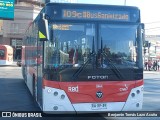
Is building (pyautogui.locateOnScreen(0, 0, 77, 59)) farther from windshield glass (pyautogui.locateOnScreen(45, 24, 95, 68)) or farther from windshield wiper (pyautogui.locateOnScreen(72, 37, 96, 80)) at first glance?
windshield wiper (pyautogui.locateOnScreen(72, 37, 96, 80))

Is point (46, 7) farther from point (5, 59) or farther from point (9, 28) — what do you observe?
point (9, 28)

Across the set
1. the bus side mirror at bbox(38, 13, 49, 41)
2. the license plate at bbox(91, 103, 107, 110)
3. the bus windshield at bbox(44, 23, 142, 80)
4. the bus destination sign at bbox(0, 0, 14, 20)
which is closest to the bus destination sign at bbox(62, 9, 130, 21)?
the bus windshield at bbox(44, 23, 142, 80)

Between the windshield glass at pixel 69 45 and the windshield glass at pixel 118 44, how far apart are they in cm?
36

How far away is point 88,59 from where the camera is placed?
28.8 ft

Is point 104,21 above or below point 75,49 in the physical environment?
above

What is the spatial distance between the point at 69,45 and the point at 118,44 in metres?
1.25

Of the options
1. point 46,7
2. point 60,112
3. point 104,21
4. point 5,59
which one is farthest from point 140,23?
point 5,59

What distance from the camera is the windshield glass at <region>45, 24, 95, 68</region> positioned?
869 cm

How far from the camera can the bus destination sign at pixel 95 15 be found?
888 centimetres

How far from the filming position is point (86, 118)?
10.2 meters

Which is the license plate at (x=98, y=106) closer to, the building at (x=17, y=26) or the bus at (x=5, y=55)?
the bus at (x=5, y=55)

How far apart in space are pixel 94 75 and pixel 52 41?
1340 mm

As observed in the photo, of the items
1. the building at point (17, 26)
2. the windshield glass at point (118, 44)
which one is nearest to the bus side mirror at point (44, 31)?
the windshield glass at point (118, 44)

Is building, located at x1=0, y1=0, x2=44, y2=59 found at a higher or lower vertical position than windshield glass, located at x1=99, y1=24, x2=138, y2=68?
higher
